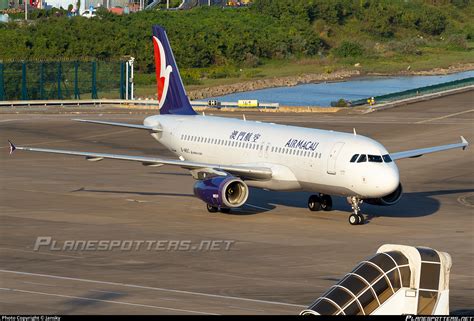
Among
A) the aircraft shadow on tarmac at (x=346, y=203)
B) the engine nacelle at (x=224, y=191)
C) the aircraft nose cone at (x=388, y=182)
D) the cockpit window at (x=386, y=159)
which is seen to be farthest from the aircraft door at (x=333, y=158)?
the engine nacelle at (x=224, y=191)

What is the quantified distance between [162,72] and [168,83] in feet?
3.02

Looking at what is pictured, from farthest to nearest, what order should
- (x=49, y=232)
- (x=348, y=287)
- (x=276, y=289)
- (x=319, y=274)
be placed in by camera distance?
(x=49, y=232) < (x=319, y=274) < (x=276, y=289) < (x=348, y=287)

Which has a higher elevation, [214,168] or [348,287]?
[348,287]

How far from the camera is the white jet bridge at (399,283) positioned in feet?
73.0

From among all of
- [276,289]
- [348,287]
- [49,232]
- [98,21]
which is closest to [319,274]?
[276,289]

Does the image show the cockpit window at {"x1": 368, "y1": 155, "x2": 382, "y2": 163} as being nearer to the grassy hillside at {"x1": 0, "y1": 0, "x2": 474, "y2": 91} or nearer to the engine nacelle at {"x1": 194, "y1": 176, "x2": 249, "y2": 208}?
the engine nacelle at {"x1": 194, "y1": 176, "x2": 249, "y2": 208}

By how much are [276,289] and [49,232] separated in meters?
13.1

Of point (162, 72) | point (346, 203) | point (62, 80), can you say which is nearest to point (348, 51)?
point (62, 80)

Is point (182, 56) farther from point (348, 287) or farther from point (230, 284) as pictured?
point (348, 287)

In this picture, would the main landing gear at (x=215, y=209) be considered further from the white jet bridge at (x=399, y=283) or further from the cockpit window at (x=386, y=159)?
the white jet bridge at (x=399, y=283)

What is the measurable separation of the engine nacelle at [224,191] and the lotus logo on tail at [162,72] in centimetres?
1145

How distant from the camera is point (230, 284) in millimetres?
36562

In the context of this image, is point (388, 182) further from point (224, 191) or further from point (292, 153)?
point (224, 191)

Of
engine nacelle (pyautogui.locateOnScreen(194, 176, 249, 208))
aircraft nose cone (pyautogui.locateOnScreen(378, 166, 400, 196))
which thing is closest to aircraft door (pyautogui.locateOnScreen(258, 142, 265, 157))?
engine nacelle (pyautogui.locateOnScreen(194, 176, 249, 208))
